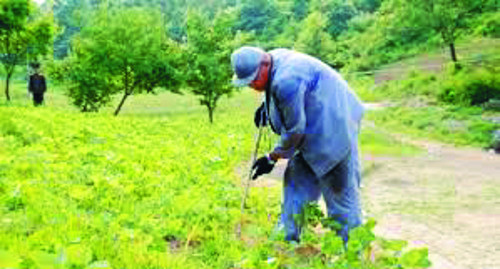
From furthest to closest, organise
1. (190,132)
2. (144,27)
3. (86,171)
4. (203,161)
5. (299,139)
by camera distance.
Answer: (144,27)
(190,132)
(203,161)
(86,171)
(299,139)

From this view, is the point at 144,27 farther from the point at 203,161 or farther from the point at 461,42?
the point at 461,42

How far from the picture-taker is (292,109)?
13.9ft

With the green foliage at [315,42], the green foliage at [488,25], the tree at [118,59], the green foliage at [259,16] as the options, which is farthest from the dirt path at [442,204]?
the green foliage at [259,16]

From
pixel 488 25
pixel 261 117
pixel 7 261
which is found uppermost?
pixel 488 25

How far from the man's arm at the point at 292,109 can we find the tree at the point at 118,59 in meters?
19.7

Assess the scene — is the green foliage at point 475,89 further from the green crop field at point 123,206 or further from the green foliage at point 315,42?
the green foliage at point 315,42

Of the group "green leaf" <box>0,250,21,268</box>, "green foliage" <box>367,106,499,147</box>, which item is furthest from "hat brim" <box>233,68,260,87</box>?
"green foliage" <box>367,106,499,147</box>

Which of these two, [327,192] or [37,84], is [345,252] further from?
[37,84]

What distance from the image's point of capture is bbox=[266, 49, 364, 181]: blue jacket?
4238 mm

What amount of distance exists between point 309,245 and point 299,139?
85 cm

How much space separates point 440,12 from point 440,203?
55.8 ft

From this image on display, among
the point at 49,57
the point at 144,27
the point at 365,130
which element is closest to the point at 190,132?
the point at 365,130

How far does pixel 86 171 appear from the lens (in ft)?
23.7

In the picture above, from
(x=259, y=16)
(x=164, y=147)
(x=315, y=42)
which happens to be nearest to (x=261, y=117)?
(x=164, y=147)
